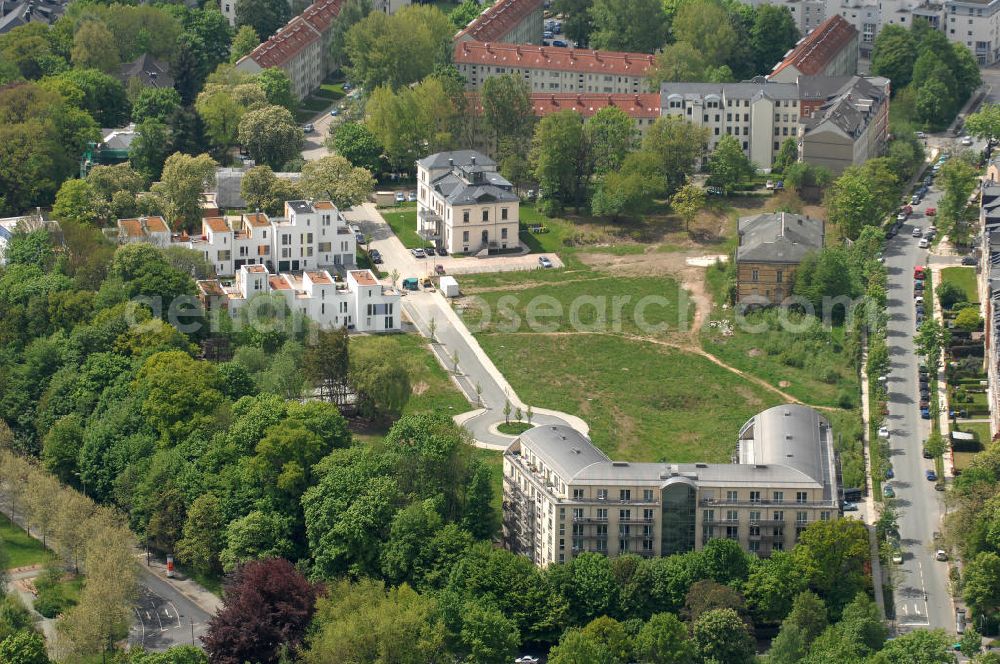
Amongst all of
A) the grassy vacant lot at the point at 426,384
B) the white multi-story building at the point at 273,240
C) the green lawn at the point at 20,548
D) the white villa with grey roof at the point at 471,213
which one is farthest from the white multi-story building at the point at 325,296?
the green lawn at the point at 20,548

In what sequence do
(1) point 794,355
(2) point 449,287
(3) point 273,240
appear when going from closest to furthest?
(1) point 794,355 < (2) point 449,287 < (3) point 273,240

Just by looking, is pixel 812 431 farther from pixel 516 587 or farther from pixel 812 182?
pixel 812 182

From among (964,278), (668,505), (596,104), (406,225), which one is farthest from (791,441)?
(596,104)

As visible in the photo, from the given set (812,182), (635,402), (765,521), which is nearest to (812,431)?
(765,521)

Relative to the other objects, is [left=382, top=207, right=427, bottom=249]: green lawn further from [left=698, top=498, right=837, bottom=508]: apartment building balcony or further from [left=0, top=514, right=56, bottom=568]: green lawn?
[left=698, top=498, right=837, bottom=508]: apartment building balcony

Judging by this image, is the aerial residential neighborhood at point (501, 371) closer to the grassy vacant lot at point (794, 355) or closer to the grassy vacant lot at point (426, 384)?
the grassy vacant lot at point (794, 355)

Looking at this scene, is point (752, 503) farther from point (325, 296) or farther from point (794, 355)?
point (325, 296)
